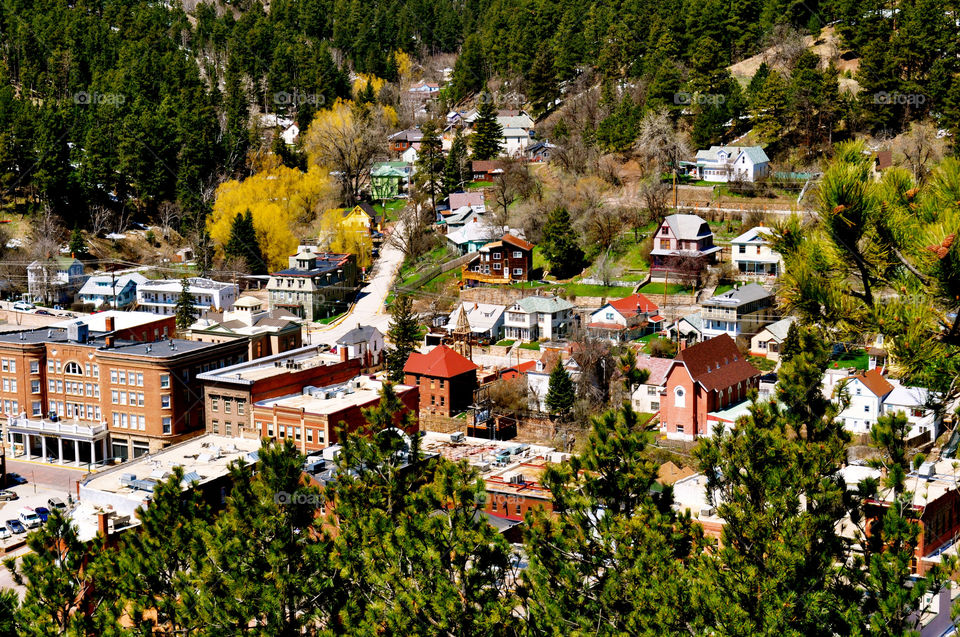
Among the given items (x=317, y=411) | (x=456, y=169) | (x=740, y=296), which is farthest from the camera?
(x=456, y=169)

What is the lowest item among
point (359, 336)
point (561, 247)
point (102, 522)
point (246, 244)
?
point (102, 522)

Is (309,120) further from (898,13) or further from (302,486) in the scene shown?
(302,486)

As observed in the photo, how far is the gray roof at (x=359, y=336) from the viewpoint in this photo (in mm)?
57969

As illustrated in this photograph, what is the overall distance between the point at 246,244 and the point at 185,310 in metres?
8.95

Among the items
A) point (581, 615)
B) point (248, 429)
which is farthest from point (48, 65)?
point (581, 615)

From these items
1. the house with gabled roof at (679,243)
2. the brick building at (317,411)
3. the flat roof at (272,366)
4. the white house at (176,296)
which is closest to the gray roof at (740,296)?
the house with gabled roof at (679,243)

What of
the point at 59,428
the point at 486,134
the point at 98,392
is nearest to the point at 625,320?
the point at 98,392

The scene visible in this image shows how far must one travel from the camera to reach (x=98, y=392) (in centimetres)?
5147

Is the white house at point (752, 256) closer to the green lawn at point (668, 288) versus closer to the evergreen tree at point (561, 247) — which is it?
the green lawn at point (668, 288)

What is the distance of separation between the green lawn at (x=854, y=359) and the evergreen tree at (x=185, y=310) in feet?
110

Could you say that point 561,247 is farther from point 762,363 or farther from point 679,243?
point 762,363

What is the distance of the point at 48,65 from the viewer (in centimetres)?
9769

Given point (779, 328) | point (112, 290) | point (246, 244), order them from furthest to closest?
point (246, 244) → point (112, 290) → point (779, 328)

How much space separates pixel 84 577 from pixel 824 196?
16.8m
